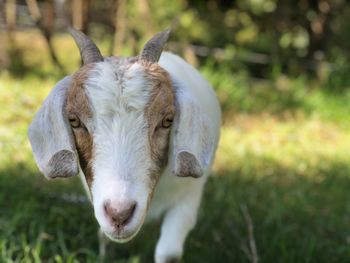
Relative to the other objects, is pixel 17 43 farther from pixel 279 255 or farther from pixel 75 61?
pixel 279 255

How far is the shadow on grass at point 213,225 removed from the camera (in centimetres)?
353

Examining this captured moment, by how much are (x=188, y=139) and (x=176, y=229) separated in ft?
2.27

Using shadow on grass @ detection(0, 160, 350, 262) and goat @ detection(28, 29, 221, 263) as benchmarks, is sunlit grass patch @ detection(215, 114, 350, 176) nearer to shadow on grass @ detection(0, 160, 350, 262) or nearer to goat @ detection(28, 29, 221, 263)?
shadow on grass @ detection(0, 160, 350, 262)

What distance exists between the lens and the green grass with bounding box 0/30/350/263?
3.62 meters

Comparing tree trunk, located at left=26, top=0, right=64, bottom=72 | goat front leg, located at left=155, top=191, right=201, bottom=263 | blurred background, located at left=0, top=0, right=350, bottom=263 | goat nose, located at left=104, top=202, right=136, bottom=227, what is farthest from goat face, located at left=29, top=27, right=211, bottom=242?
tree trunk, located at left=26, top=0, right=64, bottom=72

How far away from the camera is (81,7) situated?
7.05 metres

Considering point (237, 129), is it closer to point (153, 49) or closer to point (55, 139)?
point (153, 49)

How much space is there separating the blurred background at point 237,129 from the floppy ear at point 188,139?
2.83 ft

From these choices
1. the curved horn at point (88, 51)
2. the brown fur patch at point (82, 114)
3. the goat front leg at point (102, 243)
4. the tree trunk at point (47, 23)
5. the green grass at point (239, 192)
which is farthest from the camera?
the tree trunk at point (47, 23)

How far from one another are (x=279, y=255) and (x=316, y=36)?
6566 millimetres

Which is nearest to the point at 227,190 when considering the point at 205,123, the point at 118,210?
the point at 205,123

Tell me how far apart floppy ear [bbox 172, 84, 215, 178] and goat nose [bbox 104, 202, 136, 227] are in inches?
14.0

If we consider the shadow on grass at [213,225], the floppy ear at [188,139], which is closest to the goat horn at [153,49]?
the floppy ear at [188,139]

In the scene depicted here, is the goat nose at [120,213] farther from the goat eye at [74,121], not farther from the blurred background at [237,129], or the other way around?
the blurred background at [237,129]
